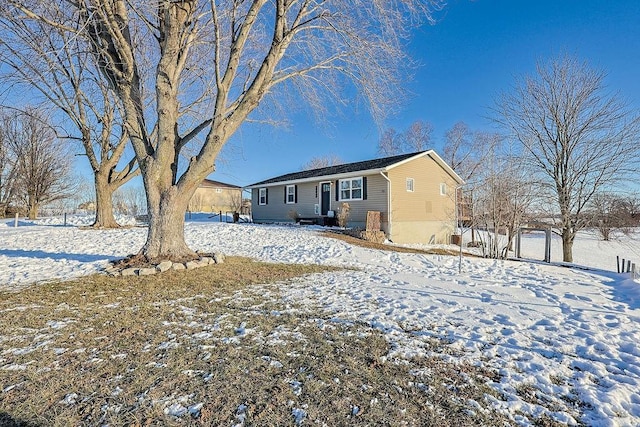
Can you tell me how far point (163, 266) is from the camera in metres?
6.09

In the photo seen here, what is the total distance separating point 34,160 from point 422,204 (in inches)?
1098

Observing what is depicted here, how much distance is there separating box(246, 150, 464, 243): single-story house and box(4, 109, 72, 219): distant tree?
17906 mm

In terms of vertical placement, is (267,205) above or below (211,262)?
above

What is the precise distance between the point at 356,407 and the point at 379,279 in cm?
417

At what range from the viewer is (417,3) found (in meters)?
6.15

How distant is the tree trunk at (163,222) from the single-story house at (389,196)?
1022 cm

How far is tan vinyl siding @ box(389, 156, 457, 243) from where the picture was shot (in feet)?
50.5

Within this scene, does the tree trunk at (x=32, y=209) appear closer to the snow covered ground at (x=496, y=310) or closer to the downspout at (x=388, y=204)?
the snow covered ground at (x=496, y=310)

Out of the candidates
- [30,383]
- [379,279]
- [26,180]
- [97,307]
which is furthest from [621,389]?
[26,180]

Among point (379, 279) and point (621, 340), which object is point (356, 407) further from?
point (379, 279)

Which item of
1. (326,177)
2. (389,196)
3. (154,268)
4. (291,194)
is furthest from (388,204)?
(154,268)

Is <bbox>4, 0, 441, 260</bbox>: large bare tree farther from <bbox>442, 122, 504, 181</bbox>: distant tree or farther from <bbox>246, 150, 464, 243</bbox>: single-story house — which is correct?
<bbox>442, 122, 504, 181</bbox>: distant tree

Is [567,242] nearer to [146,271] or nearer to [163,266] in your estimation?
[163,266]

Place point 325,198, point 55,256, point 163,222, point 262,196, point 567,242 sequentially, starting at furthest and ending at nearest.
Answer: point 262,196, point 325,198, point 567,242, point 55,256, point 163,222
